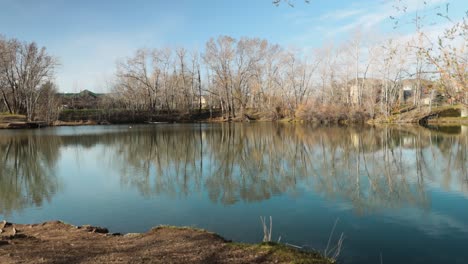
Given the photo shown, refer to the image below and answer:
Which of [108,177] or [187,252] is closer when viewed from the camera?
[187,252]

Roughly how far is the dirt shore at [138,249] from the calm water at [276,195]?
4.35 ft

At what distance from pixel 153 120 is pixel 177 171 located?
171 ft

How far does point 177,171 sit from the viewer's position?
16625 mm

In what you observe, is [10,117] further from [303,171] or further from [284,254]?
[284,254]

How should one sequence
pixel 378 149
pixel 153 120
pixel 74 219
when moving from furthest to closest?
pixel 153 120 < pixel 378 149 < pixel 74 219

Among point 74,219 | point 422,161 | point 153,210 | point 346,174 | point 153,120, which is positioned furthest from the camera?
point 153,120

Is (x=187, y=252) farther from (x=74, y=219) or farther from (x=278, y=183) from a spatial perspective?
(x=278, y=183)

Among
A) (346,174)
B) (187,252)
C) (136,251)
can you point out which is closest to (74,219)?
(136,251)

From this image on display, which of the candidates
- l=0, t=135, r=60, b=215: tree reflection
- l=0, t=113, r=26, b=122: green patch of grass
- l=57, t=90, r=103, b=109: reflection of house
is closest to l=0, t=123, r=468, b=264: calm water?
l=0, t=135, r=60, b=215: tree reflection

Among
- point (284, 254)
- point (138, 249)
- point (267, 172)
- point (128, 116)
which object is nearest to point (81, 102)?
point (128, 116)

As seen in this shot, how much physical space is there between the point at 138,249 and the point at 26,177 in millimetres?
12346

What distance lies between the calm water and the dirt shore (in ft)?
4.35

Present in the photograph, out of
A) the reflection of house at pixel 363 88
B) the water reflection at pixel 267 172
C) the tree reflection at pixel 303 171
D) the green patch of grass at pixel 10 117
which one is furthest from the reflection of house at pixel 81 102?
the tree reflection at pixel 303 171

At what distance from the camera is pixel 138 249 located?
20.2 ft
